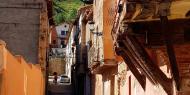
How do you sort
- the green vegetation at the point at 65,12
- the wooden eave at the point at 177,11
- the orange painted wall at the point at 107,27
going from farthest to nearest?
the green vegetation at the point at 65,12 < the orange painted wall at the point at 107,27 < the wooden eave at the point at 177,11

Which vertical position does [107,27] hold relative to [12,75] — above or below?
above

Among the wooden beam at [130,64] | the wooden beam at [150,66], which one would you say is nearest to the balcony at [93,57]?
the wooden beam at [130,64]

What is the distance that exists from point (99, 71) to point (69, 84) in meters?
25.2

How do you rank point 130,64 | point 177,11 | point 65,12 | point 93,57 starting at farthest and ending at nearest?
point 65,12
point 93,57
point 130,64
point 177,11

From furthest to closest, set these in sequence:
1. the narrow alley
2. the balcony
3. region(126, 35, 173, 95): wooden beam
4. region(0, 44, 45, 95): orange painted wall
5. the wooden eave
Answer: the balcony < region(0, 44, 45, 95): orange painted wall < region(126, 35, 173, 95): wooden beam < the narrow alley < the wooden eave

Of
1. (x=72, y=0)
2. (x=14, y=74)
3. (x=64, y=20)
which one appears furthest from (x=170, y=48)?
(x=72, y=0)

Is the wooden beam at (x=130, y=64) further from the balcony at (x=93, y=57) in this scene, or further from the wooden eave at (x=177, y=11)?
the balcony at (x=93, y=57)

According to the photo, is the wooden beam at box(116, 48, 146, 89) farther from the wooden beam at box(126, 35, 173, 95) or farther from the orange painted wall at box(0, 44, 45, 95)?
the orange painted wall at box(0, 44, 45, 95)

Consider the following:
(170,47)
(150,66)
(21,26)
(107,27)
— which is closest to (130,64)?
(150,66)

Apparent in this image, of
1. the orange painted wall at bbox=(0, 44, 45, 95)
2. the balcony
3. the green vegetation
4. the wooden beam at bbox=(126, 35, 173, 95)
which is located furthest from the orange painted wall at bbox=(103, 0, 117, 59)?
the green vegetation

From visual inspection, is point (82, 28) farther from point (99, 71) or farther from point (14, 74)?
point (14, 74)

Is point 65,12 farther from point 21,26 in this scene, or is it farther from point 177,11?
point 177,11

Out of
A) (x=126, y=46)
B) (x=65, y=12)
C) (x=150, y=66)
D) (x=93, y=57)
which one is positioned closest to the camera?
(x=150, y=66)

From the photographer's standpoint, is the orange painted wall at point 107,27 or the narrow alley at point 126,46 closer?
the narrow alley at point 126,46
